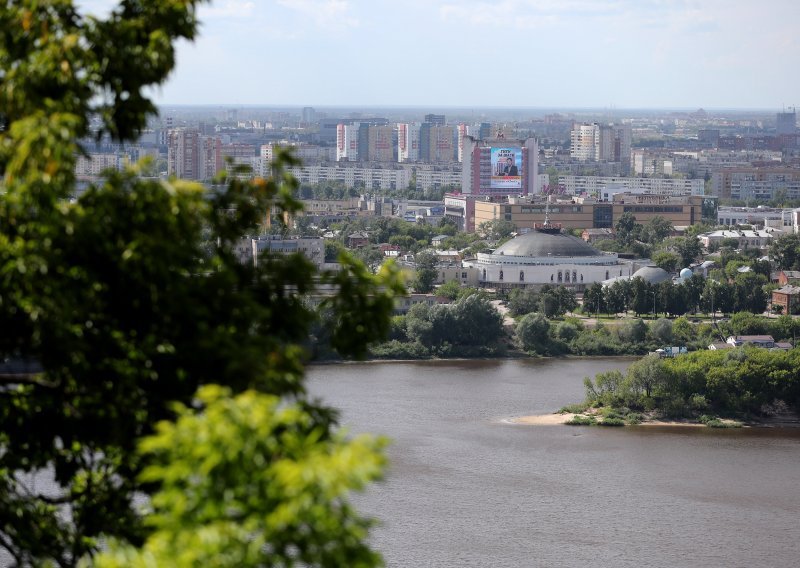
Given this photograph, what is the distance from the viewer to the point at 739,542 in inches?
328

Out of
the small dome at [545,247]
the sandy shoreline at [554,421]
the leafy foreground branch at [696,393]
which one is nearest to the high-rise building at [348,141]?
the small dome at [545,247]

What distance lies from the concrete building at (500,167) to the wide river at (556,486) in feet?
78.2

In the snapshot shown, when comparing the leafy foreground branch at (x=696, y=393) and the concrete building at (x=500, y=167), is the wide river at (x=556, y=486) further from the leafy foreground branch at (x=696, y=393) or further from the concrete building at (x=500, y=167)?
the concrete building at (x=500, y=167)

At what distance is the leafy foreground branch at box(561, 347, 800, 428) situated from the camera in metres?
12.9

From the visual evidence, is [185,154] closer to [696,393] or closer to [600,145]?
[600,145]

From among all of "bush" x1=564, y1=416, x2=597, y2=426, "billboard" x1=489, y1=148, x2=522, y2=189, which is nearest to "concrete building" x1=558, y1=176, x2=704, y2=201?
"billboard" x1=489, y1=148, x2=522, y2=189

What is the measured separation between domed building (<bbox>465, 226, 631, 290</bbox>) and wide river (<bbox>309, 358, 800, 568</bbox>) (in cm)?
907

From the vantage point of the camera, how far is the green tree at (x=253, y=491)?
6.55ft

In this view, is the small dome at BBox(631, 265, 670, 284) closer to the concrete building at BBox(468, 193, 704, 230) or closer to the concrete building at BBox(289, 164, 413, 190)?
the concrete building at BBox(468, 193, 704, 230)

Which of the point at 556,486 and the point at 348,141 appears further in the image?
the point at 348,141

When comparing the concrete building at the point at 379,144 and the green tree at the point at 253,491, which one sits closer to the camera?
the green tree at the point at 253,491

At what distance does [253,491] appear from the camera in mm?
2051

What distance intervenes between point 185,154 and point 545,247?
59.7 ft

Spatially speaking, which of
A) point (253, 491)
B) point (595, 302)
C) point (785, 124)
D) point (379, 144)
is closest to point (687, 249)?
point (595, 302)
